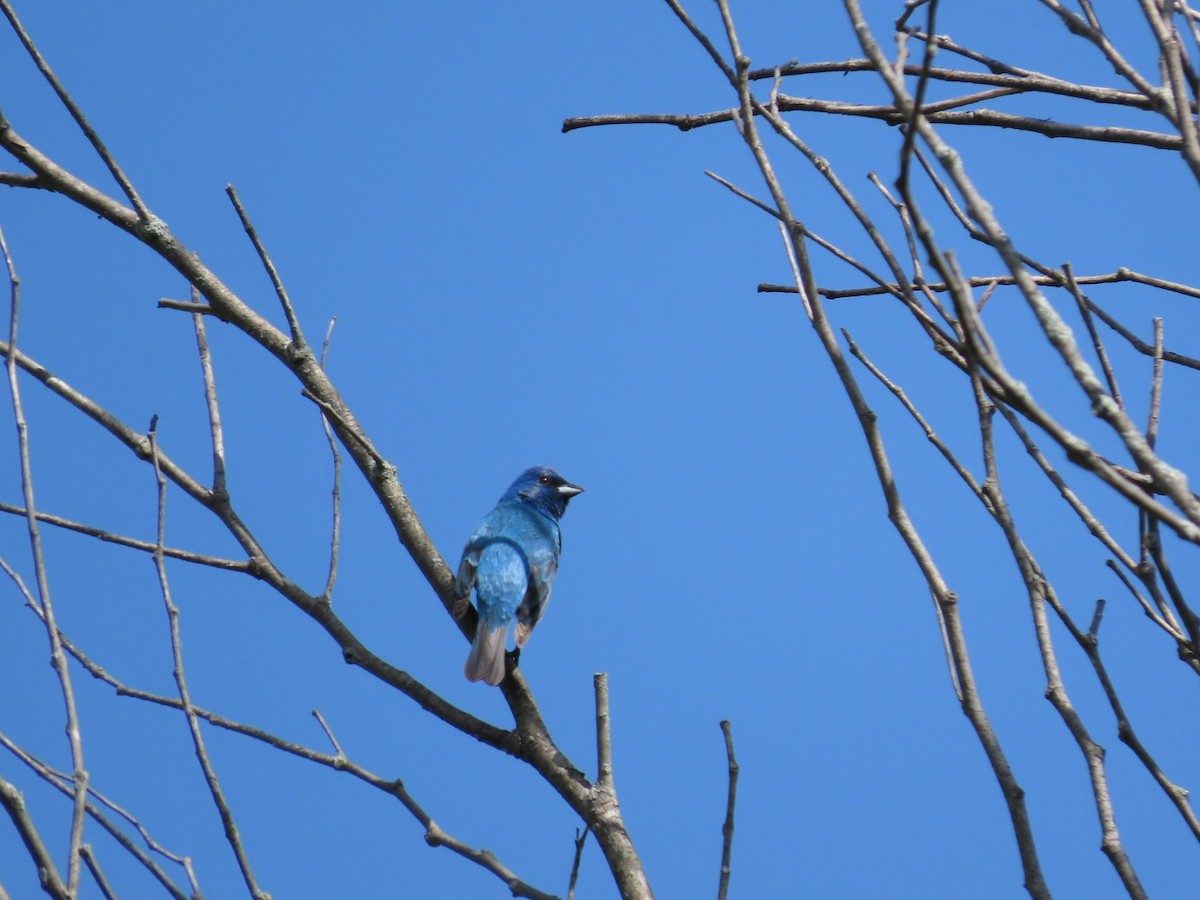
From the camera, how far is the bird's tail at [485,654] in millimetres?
5281

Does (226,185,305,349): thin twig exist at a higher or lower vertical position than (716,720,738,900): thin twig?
higher

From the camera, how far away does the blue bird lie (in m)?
5.51

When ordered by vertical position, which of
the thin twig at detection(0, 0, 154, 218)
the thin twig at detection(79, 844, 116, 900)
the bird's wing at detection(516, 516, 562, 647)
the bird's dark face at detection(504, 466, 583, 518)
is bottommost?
the thin twig at detection(79, 844, 116, 900)

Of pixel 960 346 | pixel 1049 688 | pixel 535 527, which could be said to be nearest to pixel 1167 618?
pixel 1049 688

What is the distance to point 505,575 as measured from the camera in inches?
260

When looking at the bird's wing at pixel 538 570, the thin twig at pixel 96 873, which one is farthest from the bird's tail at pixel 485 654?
the thin twig at pixel 96 873

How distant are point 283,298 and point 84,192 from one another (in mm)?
832

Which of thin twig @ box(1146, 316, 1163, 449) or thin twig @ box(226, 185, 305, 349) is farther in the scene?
thin twig @ box(226, 185, 305, 349)

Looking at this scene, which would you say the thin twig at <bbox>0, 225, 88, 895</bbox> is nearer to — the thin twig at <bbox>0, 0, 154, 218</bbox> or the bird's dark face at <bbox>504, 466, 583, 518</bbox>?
the thin twig at <bbox>0, 0, 154, 218</bbox>

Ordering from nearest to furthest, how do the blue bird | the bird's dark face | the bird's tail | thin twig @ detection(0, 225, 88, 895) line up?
thin twig @ detection(0, 225, 88, 895), the bird's tail, the blue bird, the bird's dark face

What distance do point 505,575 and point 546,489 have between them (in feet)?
7.65

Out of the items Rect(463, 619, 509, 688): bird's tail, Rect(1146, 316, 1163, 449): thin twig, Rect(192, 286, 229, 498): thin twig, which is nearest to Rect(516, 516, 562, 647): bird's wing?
Rect(463, 619, 509, 688): bird's tail

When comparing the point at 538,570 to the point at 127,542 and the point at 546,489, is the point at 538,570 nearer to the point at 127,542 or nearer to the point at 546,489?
the point at 546,489

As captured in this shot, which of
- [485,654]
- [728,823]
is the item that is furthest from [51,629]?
[485,654]
